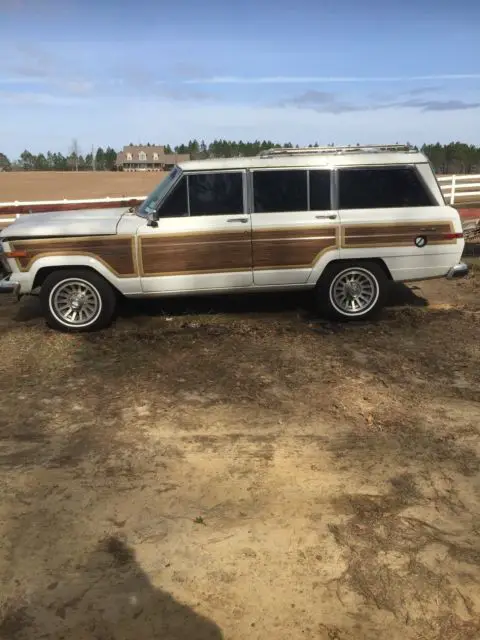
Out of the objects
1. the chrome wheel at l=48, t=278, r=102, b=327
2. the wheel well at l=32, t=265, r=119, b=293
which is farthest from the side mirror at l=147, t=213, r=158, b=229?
the chrome wheel at l=48, t=278, r=102, b=327

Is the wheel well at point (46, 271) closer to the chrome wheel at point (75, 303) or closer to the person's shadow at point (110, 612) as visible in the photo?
the chrome wheel at point (75, 303)

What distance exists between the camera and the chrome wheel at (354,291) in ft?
21.9

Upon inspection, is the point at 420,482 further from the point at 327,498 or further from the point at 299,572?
the point at 299,572

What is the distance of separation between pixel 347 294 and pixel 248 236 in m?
1.41

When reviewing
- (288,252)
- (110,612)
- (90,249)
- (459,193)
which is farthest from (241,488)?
(459,193)

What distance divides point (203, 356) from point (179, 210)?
69.1 inches

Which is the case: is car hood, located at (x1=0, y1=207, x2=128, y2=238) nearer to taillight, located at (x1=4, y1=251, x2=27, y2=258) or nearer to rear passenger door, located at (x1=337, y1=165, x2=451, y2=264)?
taillight, located at (x1=4, y1=251, x2=27, y2=258)

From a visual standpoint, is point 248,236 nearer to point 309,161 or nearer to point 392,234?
point 309,161

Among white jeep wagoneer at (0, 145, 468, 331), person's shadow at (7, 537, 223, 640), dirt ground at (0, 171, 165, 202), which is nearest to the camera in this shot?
person's shadow at (7, 537, 223, 640)

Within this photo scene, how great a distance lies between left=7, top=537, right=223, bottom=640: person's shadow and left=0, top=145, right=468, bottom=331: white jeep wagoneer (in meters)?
4.01

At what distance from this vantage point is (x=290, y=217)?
6.38m

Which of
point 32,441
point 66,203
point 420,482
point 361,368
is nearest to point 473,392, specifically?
point 361,368

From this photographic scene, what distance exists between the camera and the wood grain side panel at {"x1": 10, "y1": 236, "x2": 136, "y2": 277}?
20.0 ft

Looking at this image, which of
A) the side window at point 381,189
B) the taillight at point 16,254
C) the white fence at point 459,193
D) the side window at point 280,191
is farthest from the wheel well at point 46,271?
the white fence at point 459,193
